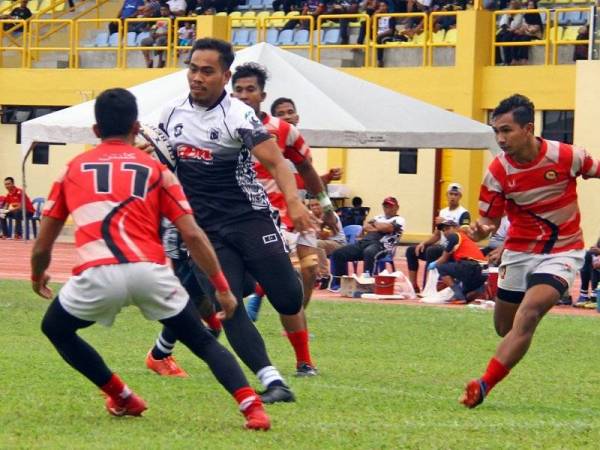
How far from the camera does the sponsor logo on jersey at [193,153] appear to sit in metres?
8.95

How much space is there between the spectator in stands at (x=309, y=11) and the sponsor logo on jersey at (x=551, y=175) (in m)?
27.2

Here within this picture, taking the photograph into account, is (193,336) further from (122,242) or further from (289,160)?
(289,160)

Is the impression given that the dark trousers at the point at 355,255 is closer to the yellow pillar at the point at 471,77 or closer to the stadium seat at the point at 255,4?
the yellow pillar at the point at 471,77

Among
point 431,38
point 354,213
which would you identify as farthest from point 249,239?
point 431,38

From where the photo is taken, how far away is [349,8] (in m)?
36.0

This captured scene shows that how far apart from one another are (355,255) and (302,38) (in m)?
14.4

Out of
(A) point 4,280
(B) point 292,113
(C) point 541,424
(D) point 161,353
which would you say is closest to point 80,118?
(A) point 4,280

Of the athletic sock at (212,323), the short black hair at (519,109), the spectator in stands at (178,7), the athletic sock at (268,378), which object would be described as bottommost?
the athletic sock at (212,323)

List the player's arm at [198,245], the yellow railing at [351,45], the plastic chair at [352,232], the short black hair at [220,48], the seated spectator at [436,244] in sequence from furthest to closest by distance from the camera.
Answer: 1. the yellow railing at [351,45]
2. the plastic chair at [352,232]
3. the seated spectator at [436,244]
4. the short black hair at [220,48]
5. the player's arm at [198,245]

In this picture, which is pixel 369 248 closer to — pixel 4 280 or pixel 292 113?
pixel 4 280

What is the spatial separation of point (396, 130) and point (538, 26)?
1190 centimetres

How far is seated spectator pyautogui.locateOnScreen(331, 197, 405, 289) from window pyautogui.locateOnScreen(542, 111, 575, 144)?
10.6 m

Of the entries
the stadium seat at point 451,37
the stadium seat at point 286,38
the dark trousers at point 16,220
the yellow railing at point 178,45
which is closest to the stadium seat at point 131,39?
the yellow railing at point 178,45

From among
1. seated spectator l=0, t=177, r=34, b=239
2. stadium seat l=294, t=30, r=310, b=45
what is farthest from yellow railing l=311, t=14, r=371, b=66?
seated spectator l=0, t=177, r=34, b=239
